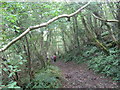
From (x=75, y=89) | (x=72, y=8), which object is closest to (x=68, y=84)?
(x=75, y=89)

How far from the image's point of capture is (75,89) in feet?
20.4

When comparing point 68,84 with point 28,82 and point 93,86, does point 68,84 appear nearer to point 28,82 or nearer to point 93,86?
point 93,86

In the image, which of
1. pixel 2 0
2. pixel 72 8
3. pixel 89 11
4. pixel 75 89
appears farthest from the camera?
pixel 72 8

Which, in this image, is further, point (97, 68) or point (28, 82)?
point (97, 68)

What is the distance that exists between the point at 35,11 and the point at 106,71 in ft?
21.1

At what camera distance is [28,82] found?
643 centimetres

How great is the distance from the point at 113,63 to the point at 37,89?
5.45 metres

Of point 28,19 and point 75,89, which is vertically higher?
point 28,19

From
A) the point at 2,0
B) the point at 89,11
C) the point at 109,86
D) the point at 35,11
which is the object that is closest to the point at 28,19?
the point at 35,11

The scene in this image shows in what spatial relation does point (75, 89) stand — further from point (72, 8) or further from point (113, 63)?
point (72, 8)

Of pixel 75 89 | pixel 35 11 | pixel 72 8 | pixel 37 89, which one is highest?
pixel 72 8

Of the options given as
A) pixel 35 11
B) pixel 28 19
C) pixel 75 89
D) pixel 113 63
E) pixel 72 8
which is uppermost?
pixel 72 8

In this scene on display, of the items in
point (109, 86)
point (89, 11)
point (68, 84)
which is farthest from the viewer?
point (89, 11)

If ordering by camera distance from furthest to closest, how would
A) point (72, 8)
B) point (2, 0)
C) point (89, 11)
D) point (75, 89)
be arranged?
point (72, 8)
point (89, 11)
point (75, 89)
point (2, 0)
